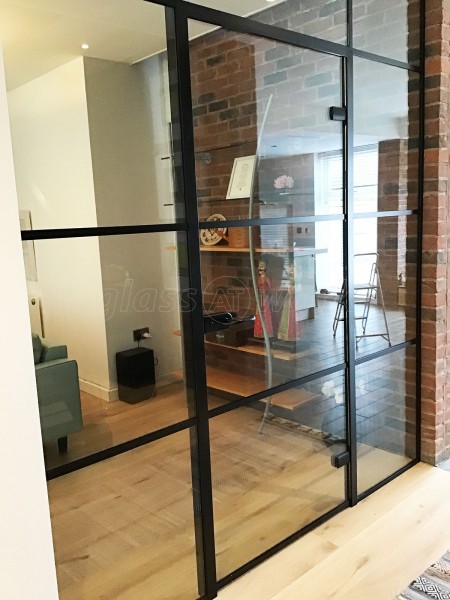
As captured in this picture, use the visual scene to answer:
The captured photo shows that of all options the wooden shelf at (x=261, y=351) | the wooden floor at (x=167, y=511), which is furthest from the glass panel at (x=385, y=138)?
the wooden floor at (x=167, y=511)

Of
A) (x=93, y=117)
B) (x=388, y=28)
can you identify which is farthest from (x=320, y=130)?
(x=93, y=117)

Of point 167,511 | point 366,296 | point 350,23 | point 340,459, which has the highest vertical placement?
point 350,23

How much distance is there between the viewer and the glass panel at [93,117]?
1.43 metres

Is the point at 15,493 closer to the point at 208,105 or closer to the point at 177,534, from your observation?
the point at 177,534

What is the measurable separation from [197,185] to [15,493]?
105 cm

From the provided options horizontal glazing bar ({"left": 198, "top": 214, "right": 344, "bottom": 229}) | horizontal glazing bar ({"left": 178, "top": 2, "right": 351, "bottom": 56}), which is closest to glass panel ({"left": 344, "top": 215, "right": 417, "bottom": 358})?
horizontal glazing bar ({"left": 198, "top": 214, "right": 344, "bottom": 229})

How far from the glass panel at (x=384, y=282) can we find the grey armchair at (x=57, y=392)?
1.27m

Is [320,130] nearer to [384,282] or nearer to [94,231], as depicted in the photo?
[384,282]

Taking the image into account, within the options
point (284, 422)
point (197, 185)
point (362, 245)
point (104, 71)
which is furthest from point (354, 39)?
point (284, 422)

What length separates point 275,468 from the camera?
235 cm

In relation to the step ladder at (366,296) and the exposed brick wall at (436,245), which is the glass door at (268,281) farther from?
the exposed brick wall at (436,245)

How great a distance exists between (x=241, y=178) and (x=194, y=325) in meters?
0.57

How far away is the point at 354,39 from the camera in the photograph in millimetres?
2311

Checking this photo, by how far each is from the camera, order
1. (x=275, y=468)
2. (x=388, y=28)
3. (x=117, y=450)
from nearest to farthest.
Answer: (x=117, y=450) → (x=275, y=468) → (x=388, y=28)
